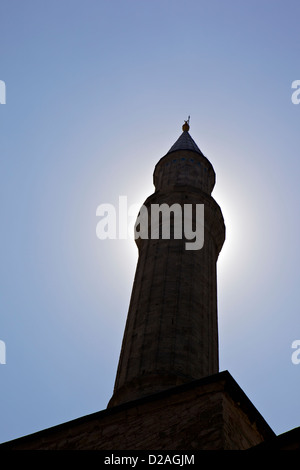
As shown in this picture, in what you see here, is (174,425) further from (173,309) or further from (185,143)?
(185,143)

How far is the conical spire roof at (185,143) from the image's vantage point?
16.5m

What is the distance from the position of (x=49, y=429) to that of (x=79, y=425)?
45 cm

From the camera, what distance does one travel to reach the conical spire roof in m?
16.5

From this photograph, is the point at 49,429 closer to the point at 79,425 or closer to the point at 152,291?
the point at 79,425

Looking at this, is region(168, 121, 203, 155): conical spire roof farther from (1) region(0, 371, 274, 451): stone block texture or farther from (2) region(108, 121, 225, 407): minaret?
(1) region(0, 371, 274, 451): stone block texture

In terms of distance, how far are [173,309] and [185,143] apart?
730 centimetres

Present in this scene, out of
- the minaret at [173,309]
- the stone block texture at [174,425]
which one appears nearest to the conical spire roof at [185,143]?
the minaret at [173,309]

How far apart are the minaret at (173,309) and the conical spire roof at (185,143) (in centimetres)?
182

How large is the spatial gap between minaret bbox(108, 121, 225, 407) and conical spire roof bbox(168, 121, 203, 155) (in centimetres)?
182

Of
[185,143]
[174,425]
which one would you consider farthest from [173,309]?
[185,143]

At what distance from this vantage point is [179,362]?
9.97 meters

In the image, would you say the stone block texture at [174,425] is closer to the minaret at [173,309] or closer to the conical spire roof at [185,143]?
the minaret at [173,309]

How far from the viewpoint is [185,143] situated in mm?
17000
